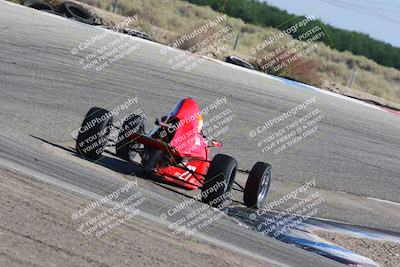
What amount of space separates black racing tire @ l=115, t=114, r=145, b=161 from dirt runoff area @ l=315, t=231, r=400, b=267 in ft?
8.81

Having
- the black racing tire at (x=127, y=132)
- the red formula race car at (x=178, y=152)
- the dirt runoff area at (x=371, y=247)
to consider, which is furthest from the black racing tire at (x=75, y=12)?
the dirt runoff area at (x=371, y=247)

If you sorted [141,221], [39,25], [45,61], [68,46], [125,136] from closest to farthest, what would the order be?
[141,221]
[125,136]
[45,61]
[68,46]
[39,25]

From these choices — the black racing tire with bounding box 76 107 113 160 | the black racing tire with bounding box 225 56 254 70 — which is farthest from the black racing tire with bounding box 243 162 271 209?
the black racing tire with bounding box 225 56 254 70

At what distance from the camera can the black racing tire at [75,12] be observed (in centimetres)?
3074

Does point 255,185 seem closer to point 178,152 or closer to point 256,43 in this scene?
point 178,152

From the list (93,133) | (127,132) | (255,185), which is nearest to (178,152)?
(127,132)

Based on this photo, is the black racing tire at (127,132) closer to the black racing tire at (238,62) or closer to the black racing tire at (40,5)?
the black racing tire at (40,5)

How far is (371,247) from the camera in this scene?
10.8 m

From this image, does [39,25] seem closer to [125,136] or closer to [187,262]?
[125,136]

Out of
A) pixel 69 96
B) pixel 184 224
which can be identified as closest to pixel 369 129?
pixel 69 96

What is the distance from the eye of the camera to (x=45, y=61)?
19.2 metres

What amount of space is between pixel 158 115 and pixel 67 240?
10841 mm

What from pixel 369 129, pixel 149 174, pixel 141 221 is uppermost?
pixel 141 221

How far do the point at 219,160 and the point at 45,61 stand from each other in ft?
32.0
